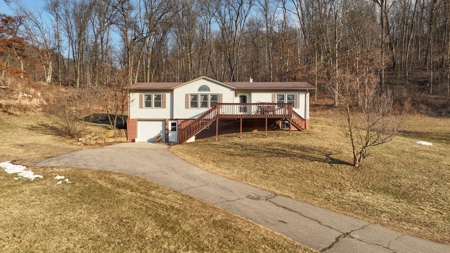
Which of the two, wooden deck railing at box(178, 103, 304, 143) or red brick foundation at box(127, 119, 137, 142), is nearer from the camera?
wooden deck railing at box(178, 103, 304, 143)

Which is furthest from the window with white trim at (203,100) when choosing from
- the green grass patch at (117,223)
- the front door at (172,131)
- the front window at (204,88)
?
the green grass patch at (117,223)

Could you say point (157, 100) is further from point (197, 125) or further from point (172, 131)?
point (197, 125)

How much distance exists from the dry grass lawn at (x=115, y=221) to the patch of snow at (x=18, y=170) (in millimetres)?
353

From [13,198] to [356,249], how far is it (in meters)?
8.56

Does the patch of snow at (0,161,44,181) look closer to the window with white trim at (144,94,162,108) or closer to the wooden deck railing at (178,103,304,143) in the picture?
the wooden deck railing at (178,103,304,143)

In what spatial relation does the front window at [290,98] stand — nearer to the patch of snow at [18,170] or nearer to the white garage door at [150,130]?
the white garage door at [150,130]

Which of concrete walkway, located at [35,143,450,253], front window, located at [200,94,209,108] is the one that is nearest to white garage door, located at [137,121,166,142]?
front window, located at [200,94,209,108]

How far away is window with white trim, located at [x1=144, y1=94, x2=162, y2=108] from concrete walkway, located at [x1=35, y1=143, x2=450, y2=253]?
10729 millimetres

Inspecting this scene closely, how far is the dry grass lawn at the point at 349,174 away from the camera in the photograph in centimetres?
834

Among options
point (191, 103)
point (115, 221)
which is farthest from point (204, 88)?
point (115, 221)

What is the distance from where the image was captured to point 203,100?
23062mm

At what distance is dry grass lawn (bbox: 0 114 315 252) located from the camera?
17.8 feet

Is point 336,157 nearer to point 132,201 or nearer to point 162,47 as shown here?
point 132,201

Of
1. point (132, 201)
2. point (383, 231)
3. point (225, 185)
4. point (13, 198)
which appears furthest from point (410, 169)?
point (13, 198)
